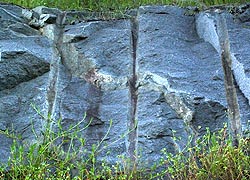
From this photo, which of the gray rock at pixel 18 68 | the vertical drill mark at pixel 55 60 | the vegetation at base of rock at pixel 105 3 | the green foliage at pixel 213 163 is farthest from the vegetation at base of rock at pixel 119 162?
the vegetation at base of rock at pixel 105 3

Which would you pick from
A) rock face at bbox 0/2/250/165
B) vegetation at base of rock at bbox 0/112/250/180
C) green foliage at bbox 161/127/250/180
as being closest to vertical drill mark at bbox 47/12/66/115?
rock face at bbox 0/2/250/165

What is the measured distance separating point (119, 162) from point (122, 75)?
903mm

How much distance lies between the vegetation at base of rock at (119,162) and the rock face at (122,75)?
106 millimetres

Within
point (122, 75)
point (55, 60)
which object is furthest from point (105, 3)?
point (122, 75)

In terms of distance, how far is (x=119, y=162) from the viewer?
12.0ft

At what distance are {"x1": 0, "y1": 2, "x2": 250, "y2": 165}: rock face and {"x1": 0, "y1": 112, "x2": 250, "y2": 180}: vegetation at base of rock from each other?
11 cm

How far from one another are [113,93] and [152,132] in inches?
22.1

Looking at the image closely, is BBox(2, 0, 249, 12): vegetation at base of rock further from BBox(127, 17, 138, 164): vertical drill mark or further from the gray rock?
the gray rock

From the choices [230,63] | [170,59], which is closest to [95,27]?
[170,59]

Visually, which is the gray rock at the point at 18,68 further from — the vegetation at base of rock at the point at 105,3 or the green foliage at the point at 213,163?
the green foliage at the point at 213,163

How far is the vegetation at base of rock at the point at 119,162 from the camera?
3.49 metres

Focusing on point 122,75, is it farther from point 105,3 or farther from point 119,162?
point 105,3

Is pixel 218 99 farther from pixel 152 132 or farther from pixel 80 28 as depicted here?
pixel 80 28

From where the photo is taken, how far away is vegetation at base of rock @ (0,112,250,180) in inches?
137
